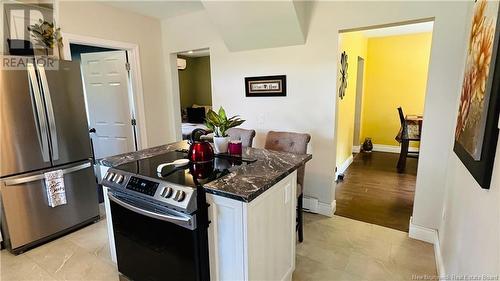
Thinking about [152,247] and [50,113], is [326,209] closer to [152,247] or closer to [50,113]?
[152,247]

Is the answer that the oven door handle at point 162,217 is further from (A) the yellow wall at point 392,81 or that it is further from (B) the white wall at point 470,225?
(A) the yellow wall at point 392,81

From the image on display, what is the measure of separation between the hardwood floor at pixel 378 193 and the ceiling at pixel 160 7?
3143mm

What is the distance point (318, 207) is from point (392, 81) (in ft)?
13.4

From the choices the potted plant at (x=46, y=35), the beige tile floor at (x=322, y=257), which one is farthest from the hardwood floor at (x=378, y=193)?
the potted plant at (x=46, y=35)

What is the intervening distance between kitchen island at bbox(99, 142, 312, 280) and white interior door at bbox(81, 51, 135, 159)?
2679 mm

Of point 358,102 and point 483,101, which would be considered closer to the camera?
point 483,101

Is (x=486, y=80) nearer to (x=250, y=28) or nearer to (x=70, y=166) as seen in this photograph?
(x=250, y=28)

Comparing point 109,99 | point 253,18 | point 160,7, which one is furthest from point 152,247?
point 160,7

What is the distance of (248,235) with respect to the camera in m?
1.38

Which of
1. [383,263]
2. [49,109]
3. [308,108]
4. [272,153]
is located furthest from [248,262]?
[49,109]

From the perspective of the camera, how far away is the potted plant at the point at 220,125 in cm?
197

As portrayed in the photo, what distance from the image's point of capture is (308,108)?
2916 mm

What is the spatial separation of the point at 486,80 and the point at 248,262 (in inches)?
56.3

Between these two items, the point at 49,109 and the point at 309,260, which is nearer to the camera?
the point at 309,260
